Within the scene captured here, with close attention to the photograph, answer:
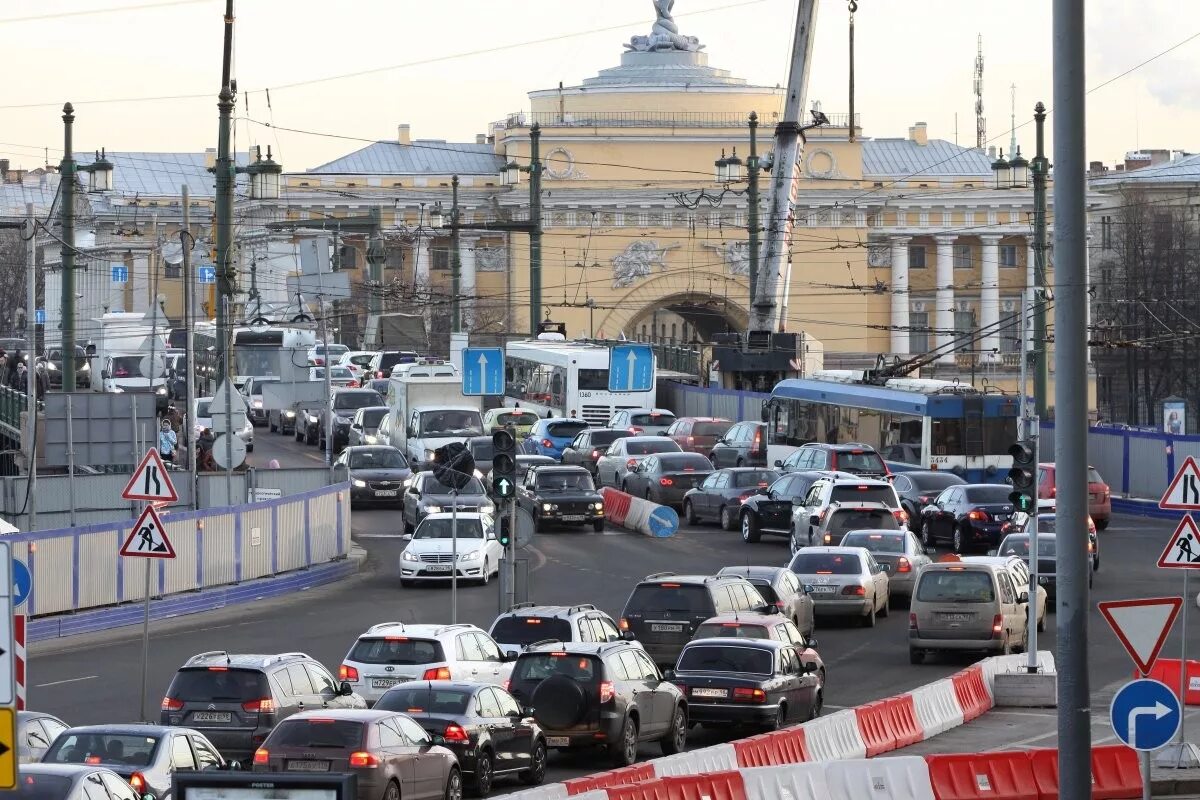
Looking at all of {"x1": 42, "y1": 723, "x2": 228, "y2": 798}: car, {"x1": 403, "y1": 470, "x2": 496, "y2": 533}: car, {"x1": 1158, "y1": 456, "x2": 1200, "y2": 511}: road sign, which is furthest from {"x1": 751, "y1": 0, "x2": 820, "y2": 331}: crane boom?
{"x1": 42, "y1": 723, "x2": 228, "y2": 798}: car

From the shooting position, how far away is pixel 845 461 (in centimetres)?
4509

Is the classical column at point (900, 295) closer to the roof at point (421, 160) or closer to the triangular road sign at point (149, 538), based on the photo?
the roof at point (421, 160)

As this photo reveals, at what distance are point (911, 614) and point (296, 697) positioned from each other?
10363mm

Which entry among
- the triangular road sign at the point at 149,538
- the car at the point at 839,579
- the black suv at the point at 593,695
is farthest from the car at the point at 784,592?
the triangular road sign at the point at 149,538

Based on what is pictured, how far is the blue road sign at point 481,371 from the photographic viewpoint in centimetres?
5862

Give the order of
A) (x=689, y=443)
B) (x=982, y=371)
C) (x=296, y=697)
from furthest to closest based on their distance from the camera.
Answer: (x=982, y=371) < (x=689, y=443) < (x=296, y=697)

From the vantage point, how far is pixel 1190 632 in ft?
102

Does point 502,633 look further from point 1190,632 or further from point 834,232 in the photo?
point 834,232

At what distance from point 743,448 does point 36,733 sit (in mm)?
35641

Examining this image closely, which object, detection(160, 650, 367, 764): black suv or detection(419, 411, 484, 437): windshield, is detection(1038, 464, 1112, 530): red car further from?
detection(160, 650, 367, 764): black suv

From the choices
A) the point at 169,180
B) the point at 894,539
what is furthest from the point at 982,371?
the point at 894,539

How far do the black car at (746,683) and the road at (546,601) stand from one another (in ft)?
2.20

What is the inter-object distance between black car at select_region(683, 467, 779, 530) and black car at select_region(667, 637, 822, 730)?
19.8 m

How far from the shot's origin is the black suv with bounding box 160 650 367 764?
20.5 meters
